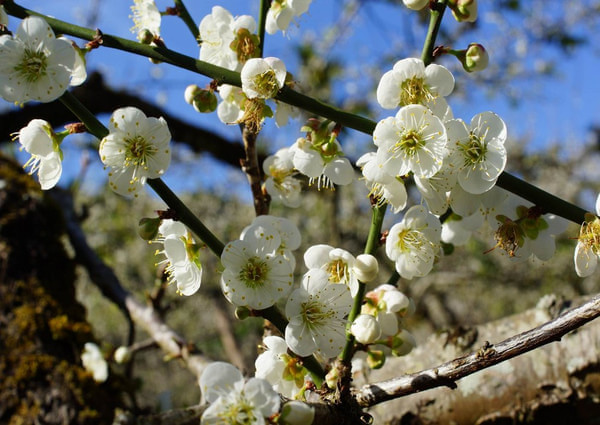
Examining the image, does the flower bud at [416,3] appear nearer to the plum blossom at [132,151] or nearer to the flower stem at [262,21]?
the flower stem at [262,21]

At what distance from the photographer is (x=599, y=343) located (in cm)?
143

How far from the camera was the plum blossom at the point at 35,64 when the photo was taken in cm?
82

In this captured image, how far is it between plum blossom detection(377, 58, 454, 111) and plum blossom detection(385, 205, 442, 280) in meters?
0.20

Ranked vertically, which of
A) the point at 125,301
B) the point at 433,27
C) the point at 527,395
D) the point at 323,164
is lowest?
the point at 125,301

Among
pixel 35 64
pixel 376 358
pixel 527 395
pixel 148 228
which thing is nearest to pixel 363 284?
pixel 376 358

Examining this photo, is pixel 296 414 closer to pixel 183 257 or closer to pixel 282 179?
pixel 183 257

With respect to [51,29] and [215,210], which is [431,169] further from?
[215,210]

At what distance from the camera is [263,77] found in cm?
91

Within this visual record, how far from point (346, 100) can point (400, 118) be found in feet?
19.3

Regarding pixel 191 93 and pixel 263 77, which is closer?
pixel 263 77

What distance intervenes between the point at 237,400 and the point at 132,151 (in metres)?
→ 0.43

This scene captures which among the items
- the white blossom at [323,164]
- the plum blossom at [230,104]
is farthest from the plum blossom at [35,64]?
the white blossom at [323,164]

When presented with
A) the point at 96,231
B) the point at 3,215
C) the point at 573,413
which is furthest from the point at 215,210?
the point at 573,413

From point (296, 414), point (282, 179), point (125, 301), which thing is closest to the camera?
point (296, 414)
